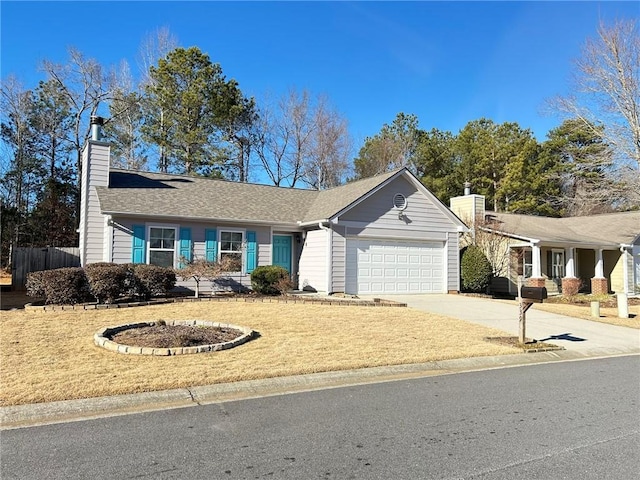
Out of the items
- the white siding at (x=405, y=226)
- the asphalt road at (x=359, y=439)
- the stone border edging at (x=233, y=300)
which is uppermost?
the white siding at (x=405, y=226)

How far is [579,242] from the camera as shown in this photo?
22484 millimetres

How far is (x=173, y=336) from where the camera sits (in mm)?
8312

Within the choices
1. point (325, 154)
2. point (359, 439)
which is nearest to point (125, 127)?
point (325, 154)

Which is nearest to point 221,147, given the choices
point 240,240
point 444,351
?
point 240,240

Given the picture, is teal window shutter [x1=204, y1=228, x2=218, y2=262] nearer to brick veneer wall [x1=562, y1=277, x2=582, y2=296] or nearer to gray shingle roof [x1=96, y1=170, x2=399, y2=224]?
gray shingle roof [x1=96, y1=170, x2=399, y2=224]

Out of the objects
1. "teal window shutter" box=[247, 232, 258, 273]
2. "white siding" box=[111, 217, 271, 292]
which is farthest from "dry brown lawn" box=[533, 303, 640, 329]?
"teal window shutter" box=[247, 232, 258, 273]

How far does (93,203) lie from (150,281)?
455 cm

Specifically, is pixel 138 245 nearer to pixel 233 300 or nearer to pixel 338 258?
pixel 233 300

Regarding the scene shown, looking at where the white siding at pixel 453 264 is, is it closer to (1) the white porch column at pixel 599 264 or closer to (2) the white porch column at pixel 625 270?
(1) the white porch column at pixel 599 264

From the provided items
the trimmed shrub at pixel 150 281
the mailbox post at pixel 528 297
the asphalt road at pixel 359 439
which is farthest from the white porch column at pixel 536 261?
the trimmed shrub at pixel 150 281

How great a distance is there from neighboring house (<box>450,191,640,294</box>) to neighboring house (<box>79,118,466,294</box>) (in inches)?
150

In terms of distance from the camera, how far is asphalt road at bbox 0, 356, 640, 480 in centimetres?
387

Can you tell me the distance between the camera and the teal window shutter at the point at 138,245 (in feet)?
50.0

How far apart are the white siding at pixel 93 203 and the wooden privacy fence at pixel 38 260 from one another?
2.59 metres
